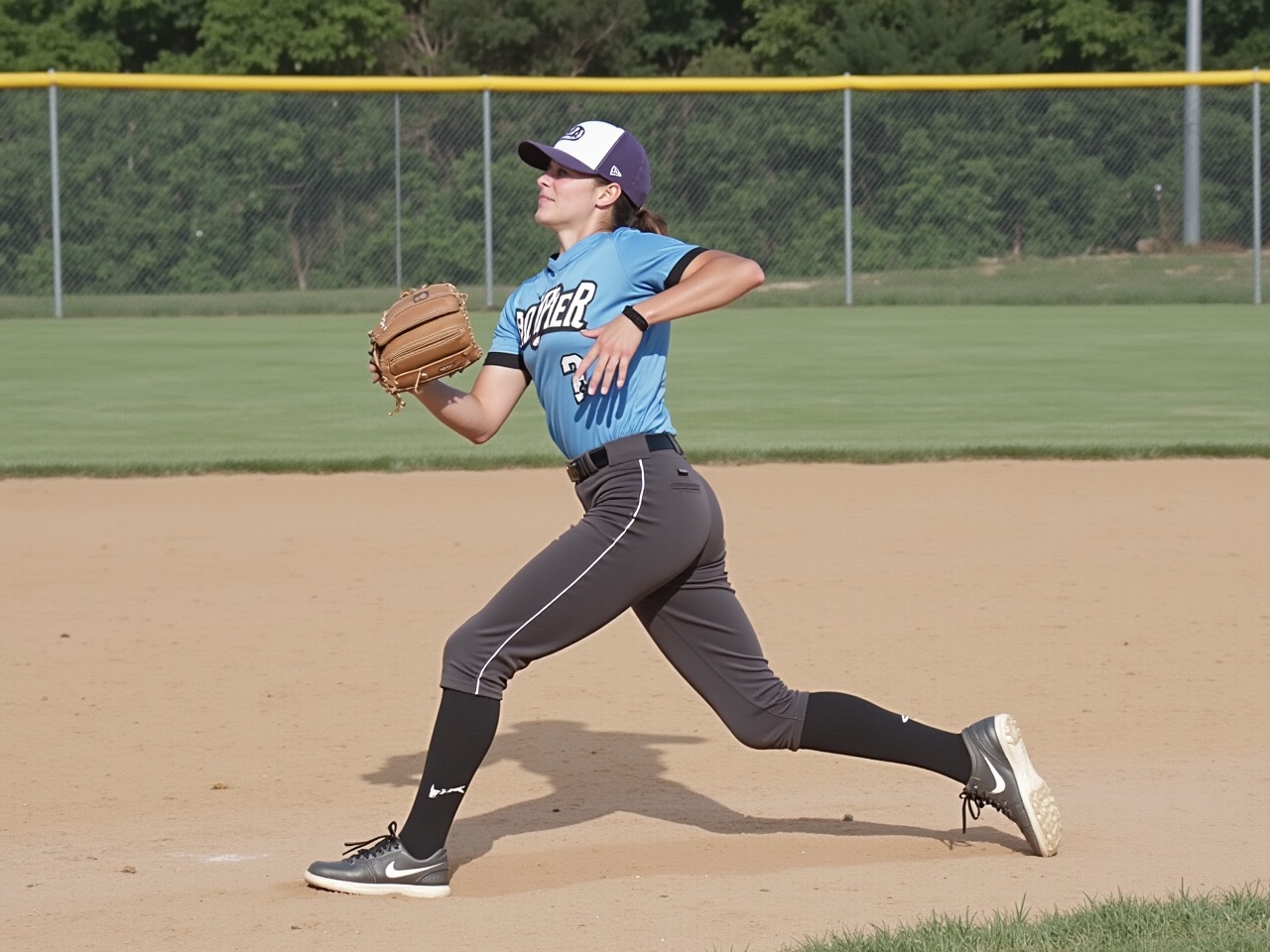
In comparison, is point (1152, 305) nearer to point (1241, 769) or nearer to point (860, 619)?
point (860, 619)

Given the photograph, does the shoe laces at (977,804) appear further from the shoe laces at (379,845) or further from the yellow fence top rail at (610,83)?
the yellow fence top rail at (610,83)

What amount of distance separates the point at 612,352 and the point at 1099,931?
149cm

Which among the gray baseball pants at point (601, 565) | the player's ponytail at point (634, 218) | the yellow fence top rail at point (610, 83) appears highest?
the yellow fence top rail at point (610, 83)

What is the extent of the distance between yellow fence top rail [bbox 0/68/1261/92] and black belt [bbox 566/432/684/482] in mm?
16254

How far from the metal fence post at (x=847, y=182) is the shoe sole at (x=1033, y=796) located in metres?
16.4

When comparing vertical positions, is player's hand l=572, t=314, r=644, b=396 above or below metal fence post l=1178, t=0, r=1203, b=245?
below

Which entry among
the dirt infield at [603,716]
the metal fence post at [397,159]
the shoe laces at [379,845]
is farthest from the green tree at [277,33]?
the shoe laces at [379,845]

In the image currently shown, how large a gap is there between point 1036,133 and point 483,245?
6401 millimetres

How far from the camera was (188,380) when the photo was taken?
1502 centimetres

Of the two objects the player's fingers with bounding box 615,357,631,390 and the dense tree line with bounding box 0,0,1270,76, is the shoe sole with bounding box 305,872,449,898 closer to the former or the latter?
the player's fingers with bounding box 615,357,631,390

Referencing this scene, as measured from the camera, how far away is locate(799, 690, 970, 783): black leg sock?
4418 mm

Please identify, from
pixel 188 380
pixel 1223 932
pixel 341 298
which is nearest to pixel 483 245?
pixel 341 298

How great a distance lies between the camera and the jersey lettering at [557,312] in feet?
13.6

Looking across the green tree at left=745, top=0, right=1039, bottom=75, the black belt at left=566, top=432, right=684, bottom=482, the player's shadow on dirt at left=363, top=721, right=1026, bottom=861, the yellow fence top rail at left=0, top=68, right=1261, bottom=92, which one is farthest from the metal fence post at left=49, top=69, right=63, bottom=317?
the green tree at left=745, top=0, right=1039, bottom=75
